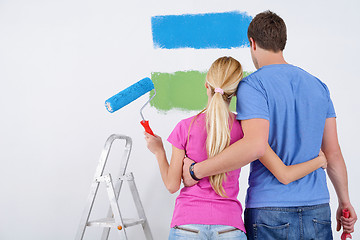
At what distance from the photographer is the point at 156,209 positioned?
231cm

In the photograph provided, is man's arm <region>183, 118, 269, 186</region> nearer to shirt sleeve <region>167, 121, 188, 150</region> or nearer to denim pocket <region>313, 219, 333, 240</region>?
shirt sleeve <region>167, 121, 188, 150</region>

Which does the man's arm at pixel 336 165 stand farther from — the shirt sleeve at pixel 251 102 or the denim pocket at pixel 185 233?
the denim pocket at pixel 185 233

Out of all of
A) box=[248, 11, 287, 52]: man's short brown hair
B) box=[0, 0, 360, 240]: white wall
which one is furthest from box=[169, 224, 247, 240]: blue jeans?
box=[0, 0, 360, 240]: white wall

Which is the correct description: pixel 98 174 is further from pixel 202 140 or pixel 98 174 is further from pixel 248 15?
pixel 248 15

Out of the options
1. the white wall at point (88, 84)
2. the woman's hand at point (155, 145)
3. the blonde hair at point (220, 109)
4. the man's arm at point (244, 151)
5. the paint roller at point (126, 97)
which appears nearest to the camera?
the man's arm at point (244, 151)

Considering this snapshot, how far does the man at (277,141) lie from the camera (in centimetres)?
110

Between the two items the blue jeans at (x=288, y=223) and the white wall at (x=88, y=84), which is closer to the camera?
the blue jeans at (x=288, y=223)

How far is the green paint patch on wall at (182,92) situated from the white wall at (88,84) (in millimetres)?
46

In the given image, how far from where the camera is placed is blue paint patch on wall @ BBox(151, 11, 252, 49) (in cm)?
231

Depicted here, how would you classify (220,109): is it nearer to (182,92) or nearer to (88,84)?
(182,92)

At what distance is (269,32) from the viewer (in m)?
1.20

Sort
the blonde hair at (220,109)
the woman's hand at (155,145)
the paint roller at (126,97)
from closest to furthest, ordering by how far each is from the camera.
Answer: the blonde hair at (220,109) → the woman's hand at (155,145) → the paint roller at (126,97)

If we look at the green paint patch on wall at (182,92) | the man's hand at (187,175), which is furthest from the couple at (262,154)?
the green paint patch on wall at (182,92)

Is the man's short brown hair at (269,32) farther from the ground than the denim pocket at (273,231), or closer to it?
farther from the ground
